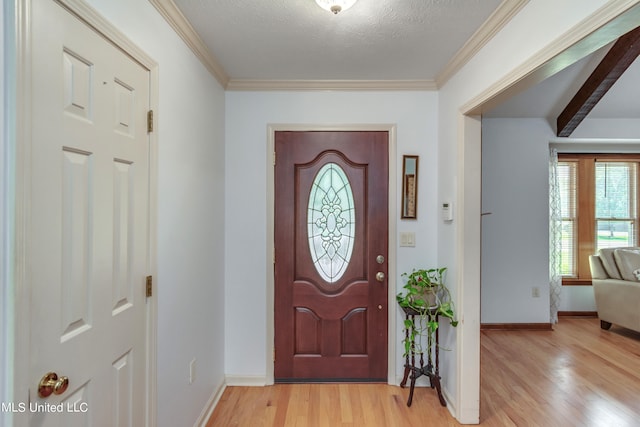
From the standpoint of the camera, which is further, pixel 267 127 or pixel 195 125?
pixel 267 127

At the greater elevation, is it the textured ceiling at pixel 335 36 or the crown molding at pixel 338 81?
the textured ceiling at pixel 335 36

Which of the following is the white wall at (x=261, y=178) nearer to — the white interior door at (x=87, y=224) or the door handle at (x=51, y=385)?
the white interior door at (x=87, y=224)

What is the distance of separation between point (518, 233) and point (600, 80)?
1721 mm

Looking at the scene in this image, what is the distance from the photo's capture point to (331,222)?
2.61 metres

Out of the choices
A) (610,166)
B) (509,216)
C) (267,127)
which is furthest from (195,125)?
(610,166)

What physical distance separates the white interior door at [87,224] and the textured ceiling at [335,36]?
62 cm

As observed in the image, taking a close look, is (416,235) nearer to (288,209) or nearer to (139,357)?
(288,209)

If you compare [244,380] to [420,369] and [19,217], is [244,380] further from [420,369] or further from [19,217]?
A: [19,217]

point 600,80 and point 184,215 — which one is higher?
point 600,80

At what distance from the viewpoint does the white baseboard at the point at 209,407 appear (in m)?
2.06

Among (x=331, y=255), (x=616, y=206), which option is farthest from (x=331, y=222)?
(x=616, y=206)

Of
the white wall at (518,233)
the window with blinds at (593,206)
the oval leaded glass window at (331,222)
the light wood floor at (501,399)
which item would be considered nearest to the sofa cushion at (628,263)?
the window with blinds at (593,206)

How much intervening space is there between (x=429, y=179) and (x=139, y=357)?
87.3 inches

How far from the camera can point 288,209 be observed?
260 centimetres
